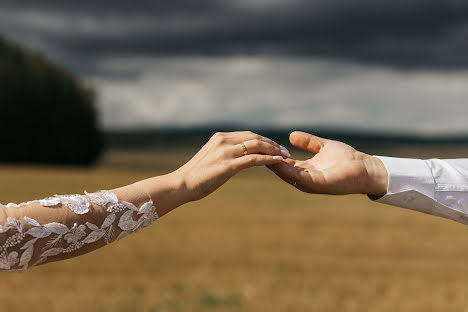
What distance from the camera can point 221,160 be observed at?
3133mm

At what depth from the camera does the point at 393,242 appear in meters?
20.9

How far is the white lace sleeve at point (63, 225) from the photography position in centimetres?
305

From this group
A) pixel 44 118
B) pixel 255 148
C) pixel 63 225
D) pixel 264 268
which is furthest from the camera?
pixel 44 118

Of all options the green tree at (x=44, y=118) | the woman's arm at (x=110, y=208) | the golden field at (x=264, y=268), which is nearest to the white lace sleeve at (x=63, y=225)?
the woman's arm at (x=110, y=208)

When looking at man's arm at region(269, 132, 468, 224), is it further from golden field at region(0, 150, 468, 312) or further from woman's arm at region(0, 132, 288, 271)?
golden field at region(0, 150, 468, 312)

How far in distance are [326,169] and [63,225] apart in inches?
62.3

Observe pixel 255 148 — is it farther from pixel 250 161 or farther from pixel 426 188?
pixel 426 188

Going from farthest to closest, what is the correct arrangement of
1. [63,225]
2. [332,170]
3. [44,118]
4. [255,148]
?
[44,118]
[332,170]
[255,148]
[63,225]

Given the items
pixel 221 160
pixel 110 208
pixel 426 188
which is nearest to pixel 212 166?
pixel 221 160

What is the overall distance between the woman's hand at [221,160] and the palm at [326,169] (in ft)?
0.51

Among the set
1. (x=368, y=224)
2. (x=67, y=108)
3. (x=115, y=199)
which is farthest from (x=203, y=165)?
(x=67, y=108)

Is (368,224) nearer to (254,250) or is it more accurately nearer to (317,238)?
(317,238)

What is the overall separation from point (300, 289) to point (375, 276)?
2.90m

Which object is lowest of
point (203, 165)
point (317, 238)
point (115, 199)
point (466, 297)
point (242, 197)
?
point (242, 197)
